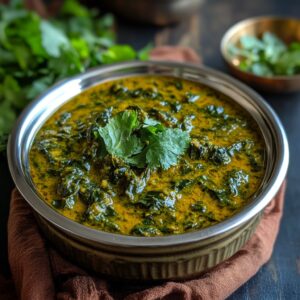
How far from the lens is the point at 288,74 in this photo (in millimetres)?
4305

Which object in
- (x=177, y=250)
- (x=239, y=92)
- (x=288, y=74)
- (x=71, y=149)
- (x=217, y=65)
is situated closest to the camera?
(x=177, y=250)

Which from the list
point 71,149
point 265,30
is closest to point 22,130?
point 71,149

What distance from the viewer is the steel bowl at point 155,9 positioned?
4.88 m

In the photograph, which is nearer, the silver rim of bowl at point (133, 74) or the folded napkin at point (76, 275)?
the silver rim of bowl at point (133, 74)

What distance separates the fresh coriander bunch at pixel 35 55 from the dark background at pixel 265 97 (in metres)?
0.51

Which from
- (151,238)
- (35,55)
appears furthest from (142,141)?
(35,55)

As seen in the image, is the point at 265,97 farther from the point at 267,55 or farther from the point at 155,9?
the point at 155,9

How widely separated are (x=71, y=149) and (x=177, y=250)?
35.5 inches

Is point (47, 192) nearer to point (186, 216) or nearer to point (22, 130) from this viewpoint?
point (22, 130)

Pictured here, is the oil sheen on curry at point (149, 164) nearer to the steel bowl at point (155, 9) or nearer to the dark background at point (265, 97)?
the dark background at point (265, 97)

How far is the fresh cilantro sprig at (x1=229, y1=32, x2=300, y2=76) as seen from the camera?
4.31 metres

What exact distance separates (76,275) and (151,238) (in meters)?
0.56

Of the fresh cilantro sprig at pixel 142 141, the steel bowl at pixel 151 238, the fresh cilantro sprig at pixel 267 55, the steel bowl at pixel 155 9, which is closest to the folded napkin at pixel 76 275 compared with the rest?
the steel bowl at pixel 151 238

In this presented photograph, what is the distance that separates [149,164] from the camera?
288 centimetres
